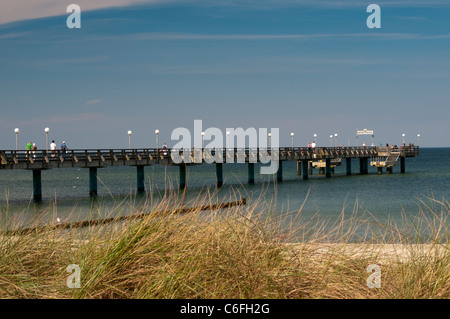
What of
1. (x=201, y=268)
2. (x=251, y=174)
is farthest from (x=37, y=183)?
(x=201, y=268)

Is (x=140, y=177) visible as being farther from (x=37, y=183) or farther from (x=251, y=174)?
(x=251, y=174)

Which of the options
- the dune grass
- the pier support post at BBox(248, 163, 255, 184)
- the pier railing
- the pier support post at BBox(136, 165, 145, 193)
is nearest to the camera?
the dune grass

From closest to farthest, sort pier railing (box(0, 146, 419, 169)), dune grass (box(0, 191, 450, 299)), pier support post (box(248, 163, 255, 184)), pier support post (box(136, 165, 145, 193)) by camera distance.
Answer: dune grass (box(0, 191, 450, 299))
pier railing (box(0, 146, 419, 169))
pier support post (box(136, 165, 145, 193))
pier support post (box(248, 163, 255, 184))

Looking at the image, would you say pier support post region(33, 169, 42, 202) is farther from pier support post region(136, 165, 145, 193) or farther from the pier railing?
pier support post region(136, 165, 145, 193)

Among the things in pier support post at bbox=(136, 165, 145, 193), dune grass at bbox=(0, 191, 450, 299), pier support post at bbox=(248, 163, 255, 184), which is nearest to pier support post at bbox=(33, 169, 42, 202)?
pier support post at bbox=(136, 165, 145, 193)

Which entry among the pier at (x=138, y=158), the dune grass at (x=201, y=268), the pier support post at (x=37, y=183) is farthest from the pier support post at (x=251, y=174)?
the dune grass at (x=201, y=268)

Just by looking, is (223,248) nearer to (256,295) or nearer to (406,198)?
(256,295)

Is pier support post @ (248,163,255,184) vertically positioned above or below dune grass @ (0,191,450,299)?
below

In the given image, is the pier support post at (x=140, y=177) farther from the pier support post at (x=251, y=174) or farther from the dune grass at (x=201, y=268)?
the dune grass at (x=201, y=268)

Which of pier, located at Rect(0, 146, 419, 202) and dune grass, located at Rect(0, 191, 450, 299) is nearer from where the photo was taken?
dune grass, located at Rect(0, 191, 450, 299)

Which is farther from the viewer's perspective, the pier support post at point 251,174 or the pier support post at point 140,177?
the pier support post at point 251,174

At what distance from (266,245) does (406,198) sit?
133 ft

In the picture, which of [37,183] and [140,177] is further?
[140,177]
